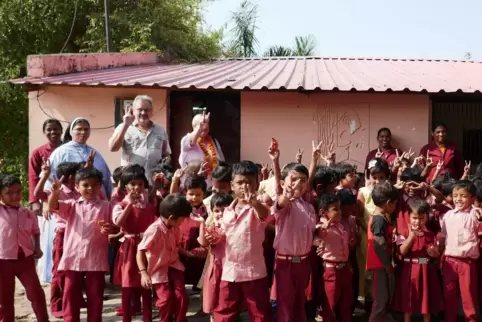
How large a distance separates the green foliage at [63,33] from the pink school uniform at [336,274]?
805 cm

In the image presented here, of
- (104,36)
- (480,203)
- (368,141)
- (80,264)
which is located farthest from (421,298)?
(104,36)

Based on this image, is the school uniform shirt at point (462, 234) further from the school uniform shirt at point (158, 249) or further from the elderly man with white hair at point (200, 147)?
the elderly man with white hair at point (200, 147)

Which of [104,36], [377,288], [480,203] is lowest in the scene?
[377,288]

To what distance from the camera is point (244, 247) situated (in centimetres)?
413

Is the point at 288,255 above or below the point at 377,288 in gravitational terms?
above

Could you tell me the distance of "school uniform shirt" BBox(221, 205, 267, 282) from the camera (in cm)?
411

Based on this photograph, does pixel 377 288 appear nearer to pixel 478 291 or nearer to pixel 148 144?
pixel 478 291

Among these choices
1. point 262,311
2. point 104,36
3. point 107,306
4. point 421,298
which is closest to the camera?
point 262,311

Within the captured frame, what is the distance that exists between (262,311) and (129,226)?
1.30 metres

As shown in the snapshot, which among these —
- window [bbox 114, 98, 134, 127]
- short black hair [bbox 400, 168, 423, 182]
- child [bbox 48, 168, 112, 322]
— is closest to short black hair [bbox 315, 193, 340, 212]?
short black hair [bbox 400, 168, 423, 182]

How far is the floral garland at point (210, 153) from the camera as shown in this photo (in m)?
6.14

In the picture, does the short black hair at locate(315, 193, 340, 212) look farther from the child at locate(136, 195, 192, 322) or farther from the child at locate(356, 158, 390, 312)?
the child at locate(136, 195, 192, 322)

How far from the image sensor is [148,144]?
5.78 metres

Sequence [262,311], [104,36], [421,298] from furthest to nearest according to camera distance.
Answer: [104,36]
[421,298]
[262,311]
